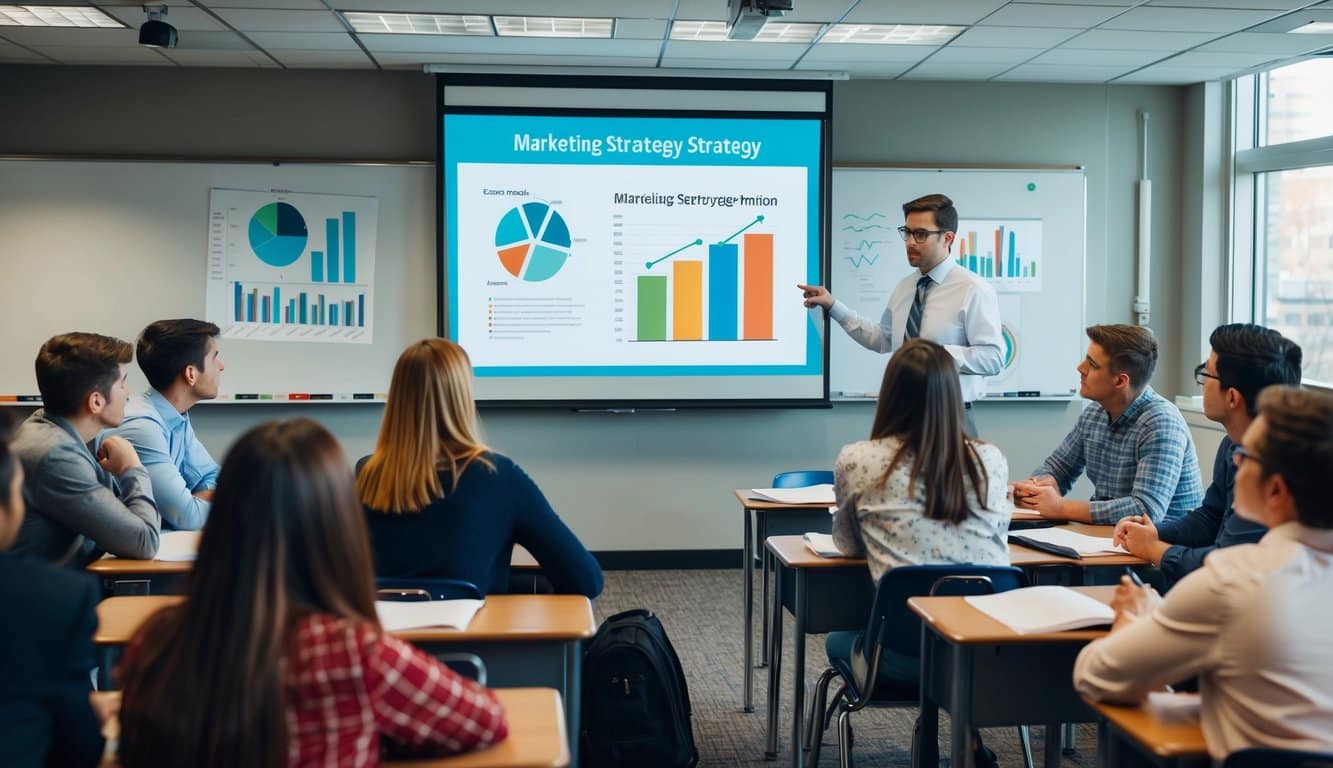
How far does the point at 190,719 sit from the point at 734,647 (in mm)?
3482

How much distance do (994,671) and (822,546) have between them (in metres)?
0.77

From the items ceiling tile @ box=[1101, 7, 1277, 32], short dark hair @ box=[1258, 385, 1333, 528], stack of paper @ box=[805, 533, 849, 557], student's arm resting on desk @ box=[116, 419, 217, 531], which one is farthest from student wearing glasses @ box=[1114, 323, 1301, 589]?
student's arm resting on desk @ box=[116, 419, 217, 531]

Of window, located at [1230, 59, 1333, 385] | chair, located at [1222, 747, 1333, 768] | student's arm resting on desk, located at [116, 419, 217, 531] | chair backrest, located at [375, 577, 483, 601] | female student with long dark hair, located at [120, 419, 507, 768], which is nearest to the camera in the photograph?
female student with long dark hair, located at [120, 419, 507, 768]

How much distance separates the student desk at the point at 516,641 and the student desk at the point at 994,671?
727 millimetres

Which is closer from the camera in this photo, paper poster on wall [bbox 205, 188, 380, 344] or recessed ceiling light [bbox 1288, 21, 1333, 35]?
recessed ceiling light [bbox 1288, 21, 1333, 35]

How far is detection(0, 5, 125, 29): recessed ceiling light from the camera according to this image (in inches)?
177

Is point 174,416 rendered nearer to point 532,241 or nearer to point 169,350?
point 169,350

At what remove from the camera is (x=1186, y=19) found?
4598mm

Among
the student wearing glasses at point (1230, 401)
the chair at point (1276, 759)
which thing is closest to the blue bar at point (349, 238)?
the student wearing glasses at point (1230, 401)

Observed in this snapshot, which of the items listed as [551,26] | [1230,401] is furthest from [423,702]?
[551,26]

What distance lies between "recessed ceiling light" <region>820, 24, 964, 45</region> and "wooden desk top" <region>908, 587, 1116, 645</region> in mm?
3153

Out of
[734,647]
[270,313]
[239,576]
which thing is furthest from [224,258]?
[239,576]

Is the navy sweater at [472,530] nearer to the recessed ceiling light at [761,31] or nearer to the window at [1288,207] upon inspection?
the recessed ceiling light at [761,31]

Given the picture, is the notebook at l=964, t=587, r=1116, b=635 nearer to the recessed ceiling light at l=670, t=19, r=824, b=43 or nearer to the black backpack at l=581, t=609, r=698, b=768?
the black backpack at l=581, t=609, r=698, b=768
